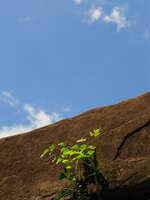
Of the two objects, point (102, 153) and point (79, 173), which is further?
point (102, 153)

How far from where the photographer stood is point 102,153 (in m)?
5.12

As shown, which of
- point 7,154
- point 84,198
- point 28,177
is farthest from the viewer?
point 7,154

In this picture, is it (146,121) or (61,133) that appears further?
(61,133)

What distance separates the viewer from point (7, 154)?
598 cm

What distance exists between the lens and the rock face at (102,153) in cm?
477

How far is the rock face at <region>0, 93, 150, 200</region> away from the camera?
15.6 feet

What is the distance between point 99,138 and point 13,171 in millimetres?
1387

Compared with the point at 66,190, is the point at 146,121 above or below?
above

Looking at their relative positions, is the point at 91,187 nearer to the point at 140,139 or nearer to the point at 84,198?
the point at 84,198

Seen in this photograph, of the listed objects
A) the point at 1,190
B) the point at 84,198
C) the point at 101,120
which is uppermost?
the point at 101,120

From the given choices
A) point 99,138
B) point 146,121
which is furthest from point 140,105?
point 99,138

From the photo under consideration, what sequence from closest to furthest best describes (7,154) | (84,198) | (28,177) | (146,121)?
(84,198) → (146,121) → (28,177) → (7,154)

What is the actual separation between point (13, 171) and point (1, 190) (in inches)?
12.5

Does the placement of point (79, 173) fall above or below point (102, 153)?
below
